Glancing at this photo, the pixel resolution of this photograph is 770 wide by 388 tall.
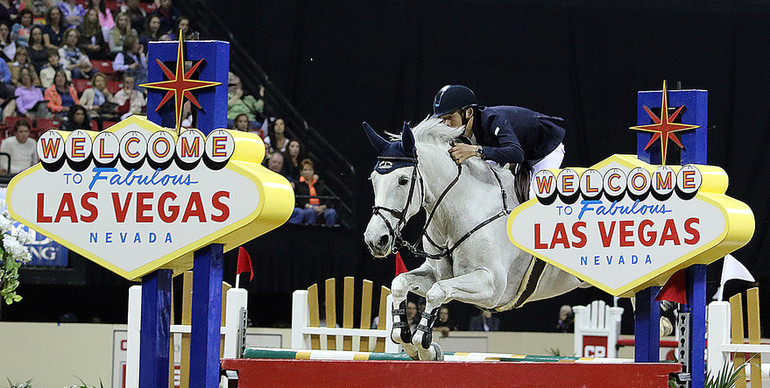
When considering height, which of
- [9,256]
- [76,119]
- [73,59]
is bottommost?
[9,256]

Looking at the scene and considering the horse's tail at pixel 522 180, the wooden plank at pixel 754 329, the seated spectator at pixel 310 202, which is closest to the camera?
the horse's tail at pixel 522 180

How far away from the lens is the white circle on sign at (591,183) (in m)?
3.37

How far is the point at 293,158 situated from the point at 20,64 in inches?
113

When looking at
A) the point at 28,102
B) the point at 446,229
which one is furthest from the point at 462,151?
the point at 28,102

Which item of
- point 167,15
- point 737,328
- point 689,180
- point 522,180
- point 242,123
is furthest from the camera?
point 167,15

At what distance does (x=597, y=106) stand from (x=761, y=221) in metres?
1.95

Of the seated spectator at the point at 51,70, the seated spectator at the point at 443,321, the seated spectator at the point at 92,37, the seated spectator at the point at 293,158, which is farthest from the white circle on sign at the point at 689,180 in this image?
the seated spectator at the point at 92,37

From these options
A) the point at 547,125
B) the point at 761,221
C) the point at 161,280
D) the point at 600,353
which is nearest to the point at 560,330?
the point at 600,353

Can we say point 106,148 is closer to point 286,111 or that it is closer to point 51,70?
point 286,111

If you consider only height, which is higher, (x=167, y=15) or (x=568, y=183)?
(x=167, y=15)

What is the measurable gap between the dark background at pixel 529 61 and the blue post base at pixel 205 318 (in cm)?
714

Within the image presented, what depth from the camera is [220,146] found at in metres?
2.83

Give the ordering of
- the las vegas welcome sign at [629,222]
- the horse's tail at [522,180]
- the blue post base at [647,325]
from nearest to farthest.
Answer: the las vegas welcome sign at [629,222] → the blue post base at [647,325] → the horse's tail at [522,180]

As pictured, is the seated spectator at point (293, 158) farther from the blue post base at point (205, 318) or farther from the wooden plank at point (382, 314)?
the blue post base at point (205, 318)
